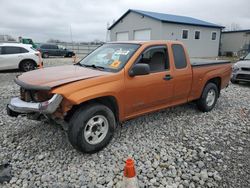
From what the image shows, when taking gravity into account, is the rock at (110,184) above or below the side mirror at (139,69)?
below

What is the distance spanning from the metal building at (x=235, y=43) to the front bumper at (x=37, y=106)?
2860cm

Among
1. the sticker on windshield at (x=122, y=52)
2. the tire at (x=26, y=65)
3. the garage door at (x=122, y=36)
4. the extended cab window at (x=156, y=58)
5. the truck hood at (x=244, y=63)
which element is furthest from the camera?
the garage door at (x=122, y=36)

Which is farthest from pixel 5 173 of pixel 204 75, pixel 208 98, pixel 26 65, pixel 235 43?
pixel 235 43

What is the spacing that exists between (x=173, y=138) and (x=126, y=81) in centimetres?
146

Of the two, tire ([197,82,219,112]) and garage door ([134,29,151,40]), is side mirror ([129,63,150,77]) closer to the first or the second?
tire ([197,82,219,112])

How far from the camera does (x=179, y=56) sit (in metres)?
4.80

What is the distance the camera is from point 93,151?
138 inches

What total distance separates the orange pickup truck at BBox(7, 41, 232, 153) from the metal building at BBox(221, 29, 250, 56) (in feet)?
85.9

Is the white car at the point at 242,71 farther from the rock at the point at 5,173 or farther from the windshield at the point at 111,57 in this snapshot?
the rock at the point at 5,173

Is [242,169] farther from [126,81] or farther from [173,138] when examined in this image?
[126,81]

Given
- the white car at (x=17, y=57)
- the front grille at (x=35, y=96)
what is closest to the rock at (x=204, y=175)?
the front grille at (x=35, y=96)

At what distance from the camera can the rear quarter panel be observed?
16.9ft

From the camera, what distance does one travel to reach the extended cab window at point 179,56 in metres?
4.71

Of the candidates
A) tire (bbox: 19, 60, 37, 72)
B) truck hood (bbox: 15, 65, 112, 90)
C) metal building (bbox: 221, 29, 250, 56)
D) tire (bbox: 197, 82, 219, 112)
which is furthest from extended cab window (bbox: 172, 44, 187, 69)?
metal building (bbox: 221, 29, 250, 56)
